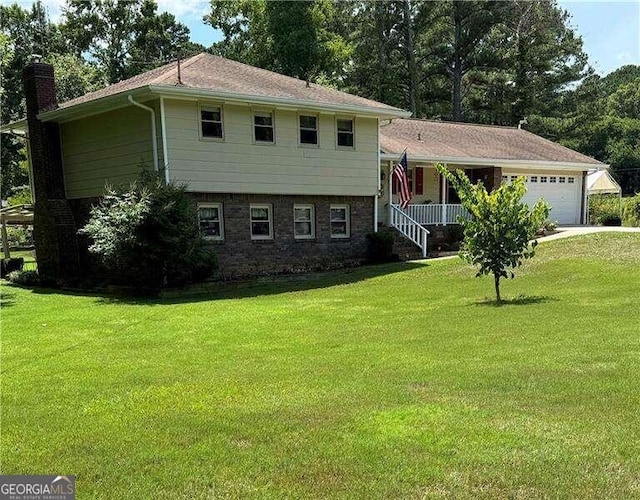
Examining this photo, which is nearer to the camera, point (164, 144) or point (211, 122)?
point (164, 144)

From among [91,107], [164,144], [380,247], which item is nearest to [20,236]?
[91,107]

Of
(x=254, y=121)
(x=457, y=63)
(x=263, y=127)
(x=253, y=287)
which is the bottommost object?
(x=253, y=287)

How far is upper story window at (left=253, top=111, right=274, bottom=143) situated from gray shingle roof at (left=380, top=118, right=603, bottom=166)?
5741 millimetres

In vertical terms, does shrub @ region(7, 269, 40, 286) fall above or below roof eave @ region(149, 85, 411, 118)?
below

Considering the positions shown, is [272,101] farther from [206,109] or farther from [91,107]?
[91,107]

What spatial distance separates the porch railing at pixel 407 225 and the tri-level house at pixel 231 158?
45 millimetres

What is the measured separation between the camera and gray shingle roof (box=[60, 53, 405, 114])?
16.1 m

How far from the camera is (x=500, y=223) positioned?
34.4ft

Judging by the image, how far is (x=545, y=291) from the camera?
11984 millimetres

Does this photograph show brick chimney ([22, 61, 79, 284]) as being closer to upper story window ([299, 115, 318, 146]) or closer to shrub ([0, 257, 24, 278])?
shrub ([0, 257, 24, 278])

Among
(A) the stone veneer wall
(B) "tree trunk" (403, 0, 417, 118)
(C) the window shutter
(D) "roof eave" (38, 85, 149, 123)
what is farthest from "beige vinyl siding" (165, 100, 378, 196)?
(B) "tree trunk" (403, 0, 417, 118)

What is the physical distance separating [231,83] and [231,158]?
7.57 feet

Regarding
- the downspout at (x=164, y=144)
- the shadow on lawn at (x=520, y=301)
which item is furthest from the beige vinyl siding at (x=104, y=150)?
the shadow on lawn at (x=520, y=301)

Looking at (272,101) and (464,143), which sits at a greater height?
(272,101)
